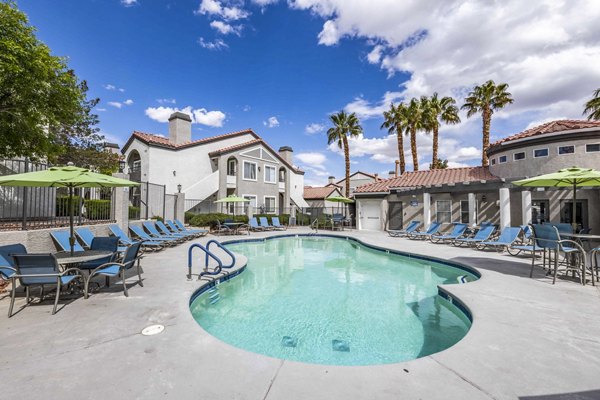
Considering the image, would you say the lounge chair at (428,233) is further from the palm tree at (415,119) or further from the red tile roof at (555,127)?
the palm tree at (415,119)

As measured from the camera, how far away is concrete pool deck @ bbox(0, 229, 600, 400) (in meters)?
2.56

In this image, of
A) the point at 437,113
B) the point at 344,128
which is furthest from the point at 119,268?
the point at 437,113

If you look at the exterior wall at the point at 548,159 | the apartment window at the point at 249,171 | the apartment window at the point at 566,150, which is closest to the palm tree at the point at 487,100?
the exterior wall at the point at 548,159

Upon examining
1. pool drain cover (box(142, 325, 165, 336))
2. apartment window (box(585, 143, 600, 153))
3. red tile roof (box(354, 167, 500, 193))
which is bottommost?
pool drain cover (box(142, 325, 165, 336))

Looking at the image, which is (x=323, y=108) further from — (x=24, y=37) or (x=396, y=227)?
(x=24, y=37)

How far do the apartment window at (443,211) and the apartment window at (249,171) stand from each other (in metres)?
16.8

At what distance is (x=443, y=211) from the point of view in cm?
1916

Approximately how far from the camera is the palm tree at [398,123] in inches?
1105

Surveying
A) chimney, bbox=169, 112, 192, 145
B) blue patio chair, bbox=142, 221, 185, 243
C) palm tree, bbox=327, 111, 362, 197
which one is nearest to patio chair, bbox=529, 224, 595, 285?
blue patio chair, bbox=142, 221, 185, 243

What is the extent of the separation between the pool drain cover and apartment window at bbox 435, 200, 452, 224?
19017mm

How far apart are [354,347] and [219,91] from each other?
2779cm

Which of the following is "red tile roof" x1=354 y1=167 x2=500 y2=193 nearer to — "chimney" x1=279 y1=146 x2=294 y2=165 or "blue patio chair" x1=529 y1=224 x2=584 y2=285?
"blue patio chair" x1=529 y1=224 x2=584 y2=285

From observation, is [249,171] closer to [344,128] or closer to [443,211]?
[344,128]

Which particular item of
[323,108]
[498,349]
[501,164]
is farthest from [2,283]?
[323,108]
